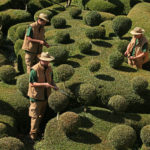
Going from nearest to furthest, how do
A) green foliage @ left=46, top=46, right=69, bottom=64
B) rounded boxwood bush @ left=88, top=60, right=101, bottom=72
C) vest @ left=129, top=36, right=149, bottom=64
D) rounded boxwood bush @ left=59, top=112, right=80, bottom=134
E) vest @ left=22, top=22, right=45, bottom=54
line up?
rounded boxwood bush @ left=59, top=112, right=80, bottom=134, rounded boxwood bush @ left=88, top=60, right=101, bottom=72, vest @ left=22, top=22, right=45, bottom=54, vest @ left=129, top=36, right=149, bottom=64, green foliage @ left=46, top=46, right=69, bottom=64

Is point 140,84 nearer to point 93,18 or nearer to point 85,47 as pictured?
point 85,47

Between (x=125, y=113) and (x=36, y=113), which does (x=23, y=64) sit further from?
(x=125, y=113)

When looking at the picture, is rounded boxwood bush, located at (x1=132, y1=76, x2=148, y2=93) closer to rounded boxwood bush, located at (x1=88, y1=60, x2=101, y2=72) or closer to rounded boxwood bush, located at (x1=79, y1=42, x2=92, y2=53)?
rounded boxwood bush, located at (x1=88, y1=60, x2=101, y2=72)

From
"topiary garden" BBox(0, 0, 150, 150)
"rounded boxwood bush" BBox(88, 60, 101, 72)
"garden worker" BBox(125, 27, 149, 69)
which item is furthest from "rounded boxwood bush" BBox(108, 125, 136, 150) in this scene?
"garden worker" BBox(125, 27, 149, 69)

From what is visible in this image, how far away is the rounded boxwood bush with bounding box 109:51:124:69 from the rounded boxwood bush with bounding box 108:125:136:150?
12.9ft

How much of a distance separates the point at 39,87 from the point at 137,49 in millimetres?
4944

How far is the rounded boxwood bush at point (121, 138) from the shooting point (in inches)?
311

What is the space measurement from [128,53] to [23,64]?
209 inches

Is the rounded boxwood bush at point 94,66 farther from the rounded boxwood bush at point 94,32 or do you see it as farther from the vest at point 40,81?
the rounded boxwood bush at point 94,32

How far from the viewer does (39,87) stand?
889 cm

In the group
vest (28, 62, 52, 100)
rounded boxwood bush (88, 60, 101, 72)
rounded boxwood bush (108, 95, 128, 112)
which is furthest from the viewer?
rounded boxwood bush (88, 60, 101, 72)

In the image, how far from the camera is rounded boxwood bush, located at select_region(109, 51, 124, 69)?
11328 mm

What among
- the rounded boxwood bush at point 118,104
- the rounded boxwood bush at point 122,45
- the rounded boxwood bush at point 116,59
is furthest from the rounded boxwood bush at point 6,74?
the rounded boxwood bush at point 122,45

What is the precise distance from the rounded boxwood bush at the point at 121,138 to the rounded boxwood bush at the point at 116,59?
393cm
